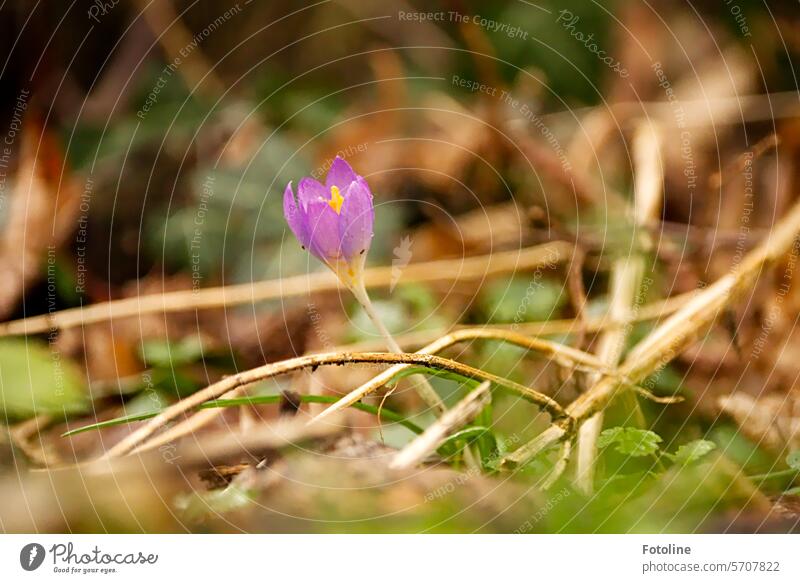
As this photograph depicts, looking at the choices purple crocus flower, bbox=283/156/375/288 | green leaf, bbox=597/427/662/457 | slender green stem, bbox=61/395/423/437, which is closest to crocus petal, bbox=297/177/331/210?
purple crocus flower, bbox=283/156/375/288

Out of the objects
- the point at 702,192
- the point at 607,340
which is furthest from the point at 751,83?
the point at 607,340

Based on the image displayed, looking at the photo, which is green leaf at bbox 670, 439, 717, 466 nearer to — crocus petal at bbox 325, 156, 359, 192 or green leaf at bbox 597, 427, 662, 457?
green leaf at bbox 597, 427, 662, 457

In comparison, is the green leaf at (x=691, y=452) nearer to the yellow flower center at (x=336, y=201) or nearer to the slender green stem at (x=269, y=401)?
the slender green stem at (x=269, y=401)

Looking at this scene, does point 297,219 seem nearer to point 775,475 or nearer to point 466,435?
point 466,435

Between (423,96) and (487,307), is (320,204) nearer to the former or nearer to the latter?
(487,307)

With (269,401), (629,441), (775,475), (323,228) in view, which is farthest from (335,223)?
(775,475)
